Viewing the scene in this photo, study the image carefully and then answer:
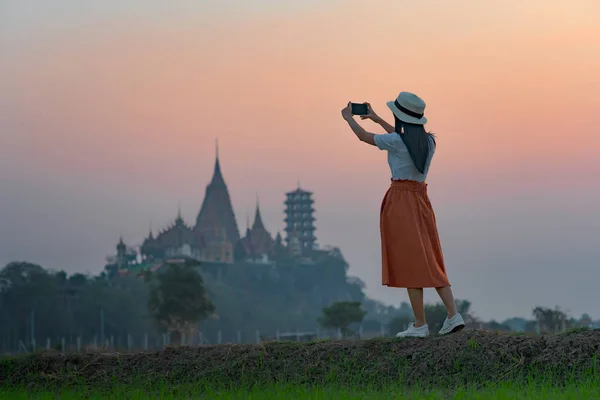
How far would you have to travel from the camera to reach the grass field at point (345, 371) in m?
7.48

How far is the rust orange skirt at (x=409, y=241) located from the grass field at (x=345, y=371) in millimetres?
548

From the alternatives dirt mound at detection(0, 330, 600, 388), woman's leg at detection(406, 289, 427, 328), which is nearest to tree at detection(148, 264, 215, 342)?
dirt mound at detection(0, 330, 600, 388)

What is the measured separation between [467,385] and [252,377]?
1.73 meters

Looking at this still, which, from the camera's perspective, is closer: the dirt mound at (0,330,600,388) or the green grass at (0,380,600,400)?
the green grass at (0,380,600,400)

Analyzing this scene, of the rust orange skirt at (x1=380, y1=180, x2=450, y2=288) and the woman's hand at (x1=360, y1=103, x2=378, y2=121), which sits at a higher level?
the woman's hand at (x1=360, y1=103, x2=378, y2=121)

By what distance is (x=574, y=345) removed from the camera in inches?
313

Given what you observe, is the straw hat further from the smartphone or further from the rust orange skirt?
the rust orange skirt

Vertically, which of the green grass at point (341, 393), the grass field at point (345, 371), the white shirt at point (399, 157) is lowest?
the green grass at point (341, 393)

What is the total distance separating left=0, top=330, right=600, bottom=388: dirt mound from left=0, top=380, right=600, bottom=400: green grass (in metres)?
0.26

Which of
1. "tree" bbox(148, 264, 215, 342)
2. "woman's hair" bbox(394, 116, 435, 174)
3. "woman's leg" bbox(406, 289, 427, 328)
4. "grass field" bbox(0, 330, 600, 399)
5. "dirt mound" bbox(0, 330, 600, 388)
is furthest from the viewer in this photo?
"tree" bbox(148, 264, 215, 342)

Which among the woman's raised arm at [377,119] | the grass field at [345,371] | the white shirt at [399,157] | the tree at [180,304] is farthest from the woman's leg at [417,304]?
the tree at [180,304]

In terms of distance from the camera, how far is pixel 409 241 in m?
8.84

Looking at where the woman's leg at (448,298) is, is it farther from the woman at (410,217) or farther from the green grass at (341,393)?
the green grass at (341,393)

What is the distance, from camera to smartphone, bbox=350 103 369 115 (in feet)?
29.4
